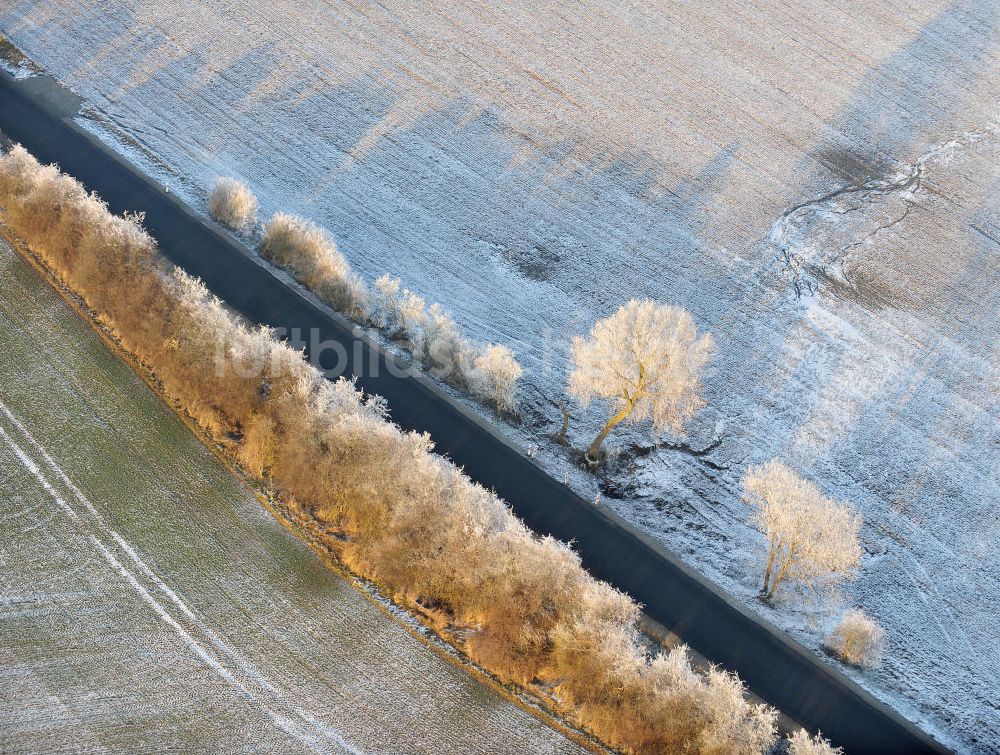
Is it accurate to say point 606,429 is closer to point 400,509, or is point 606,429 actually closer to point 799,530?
point 799,530

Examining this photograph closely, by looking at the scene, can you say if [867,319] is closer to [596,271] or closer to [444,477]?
[596,271]

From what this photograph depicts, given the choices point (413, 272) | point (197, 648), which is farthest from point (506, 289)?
point (197, 648)

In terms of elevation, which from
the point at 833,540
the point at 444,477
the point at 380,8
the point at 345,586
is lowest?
the point at 345,586

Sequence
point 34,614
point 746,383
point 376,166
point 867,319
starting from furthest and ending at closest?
point 376,166
point 867,319
point 746,383
point 34,614

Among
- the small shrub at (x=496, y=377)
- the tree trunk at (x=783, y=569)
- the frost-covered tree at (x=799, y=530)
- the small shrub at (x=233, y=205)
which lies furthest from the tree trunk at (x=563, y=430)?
the small shrub at (x=233, y=205)

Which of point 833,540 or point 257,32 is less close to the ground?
point 257,32

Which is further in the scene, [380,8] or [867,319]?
[380,8]

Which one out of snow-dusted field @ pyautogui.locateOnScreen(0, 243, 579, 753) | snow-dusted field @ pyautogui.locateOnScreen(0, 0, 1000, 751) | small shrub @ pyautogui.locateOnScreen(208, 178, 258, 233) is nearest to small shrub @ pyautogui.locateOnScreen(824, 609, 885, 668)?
snow-dusted field @ pyautogui.locateOnScreen(0, 0, 1000, 751)

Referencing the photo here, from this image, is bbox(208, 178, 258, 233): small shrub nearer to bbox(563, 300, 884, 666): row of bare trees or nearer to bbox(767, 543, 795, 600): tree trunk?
bbox(563, 300, 884, 666): row of bare trees
